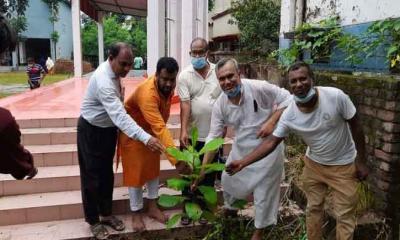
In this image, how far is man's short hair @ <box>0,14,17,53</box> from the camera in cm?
156

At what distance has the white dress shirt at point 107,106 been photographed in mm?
3174

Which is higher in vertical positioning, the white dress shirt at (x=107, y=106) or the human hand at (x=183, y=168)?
the white dress shirt at (x=107, y=106)

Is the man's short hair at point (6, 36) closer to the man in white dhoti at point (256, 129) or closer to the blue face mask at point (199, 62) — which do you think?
the man in white dhoti at point (256, 129)

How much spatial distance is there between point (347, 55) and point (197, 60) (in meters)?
2.09

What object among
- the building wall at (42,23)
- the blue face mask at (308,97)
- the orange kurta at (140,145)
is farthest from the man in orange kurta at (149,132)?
the building wall at (42,23)

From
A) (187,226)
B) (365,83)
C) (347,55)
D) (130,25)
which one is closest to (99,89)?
(187,226)

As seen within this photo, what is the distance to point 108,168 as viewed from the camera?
11.6 feet

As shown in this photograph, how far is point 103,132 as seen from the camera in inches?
135

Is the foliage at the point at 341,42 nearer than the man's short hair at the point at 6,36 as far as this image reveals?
No

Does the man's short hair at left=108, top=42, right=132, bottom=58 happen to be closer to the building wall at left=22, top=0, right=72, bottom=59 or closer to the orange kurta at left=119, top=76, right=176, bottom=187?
the orange kurta at left=119, top=76, right=176, bottom=187

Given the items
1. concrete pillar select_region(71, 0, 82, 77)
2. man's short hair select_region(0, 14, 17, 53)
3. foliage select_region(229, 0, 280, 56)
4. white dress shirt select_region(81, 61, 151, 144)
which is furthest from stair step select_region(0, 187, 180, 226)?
concrete pillar select_region(71, 0, 82, 77)

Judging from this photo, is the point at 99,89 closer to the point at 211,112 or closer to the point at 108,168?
the point at 108,168

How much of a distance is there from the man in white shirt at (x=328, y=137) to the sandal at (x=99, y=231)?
1.38 meters

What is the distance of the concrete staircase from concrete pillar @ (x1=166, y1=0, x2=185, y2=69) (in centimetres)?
337
